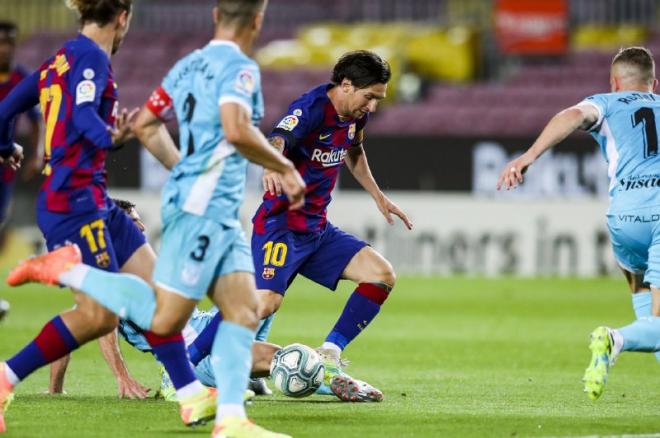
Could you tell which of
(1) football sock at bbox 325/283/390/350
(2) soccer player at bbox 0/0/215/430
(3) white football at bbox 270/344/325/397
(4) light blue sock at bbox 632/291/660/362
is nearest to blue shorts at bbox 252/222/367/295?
(1) football sock at bbox 325/283/390/350

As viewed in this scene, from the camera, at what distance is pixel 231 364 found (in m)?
5.82

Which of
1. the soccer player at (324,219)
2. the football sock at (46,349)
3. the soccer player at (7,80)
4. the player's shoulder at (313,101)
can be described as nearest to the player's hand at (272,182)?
the soccer player at (324,219)

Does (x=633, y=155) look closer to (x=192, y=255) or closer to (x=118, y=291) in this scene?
(x=192, y=255)

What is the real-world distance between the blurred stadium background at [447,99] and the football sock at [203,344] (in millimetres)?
11943

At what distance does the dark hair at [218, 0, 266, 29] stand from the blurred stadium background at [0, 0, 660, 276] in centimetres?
1390

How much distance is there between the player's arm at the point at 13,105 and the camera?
6.70 meters

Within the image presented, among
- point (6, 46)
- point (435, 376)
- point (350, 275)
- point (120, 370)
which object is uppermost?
point (6, 46)

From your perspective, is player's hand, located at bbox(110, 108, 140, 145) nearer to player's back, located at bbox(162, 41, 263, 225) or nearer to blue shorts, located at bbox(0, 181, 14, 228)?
player's back, located at bbox(162, 41, 263, 225)

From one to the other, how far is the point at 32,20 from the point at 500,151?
12.0 meters

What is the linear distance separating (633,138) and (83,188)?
3.17 metres

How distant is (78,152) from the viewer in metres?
6.43

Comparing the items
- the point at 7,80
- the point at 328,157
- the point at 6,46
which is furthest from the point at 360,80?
the point at 7,80

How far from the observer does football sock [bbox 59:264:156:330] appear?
5.94m

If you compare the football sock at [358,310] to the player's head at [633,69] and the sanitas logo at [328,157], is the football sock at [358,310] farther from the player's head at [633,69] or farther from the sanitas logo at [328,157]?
the player's head at [633,69]
